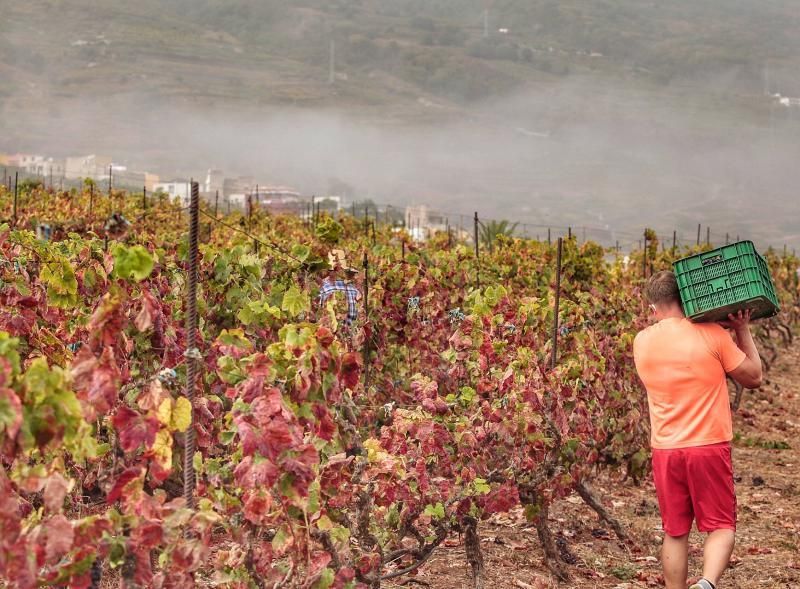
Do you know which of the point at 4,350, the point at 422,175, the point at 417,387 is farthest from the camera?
the point at 422,175

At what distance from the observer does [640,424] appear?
8.48 metres

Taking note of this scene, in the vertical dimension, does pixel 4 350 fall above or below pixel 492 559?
above

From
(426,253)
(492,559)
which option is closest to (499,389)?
(492,559)

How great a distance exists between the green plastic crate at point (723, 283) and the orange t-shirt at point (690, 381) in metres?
0.10

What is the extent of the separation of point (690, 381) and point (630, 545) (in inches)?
107

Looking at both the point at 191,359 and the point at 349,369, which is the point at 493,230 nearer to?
the point at 349,369

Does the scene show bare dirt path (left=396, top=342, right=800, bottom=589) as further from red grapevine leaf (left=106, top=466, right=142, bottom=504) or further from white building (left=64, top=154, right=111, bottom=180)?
white building (left=64, top=154, right=111, bottom=180)

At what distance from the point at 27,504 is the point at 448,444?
1.95 meters

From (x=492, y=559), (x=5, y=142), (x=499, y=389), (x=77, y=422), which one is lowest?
(x=492, y=559)

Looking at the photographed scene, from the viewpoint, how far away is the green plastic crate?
4.69m

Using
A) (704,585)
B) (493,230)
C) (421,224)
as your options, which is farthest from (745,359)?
(421,224)

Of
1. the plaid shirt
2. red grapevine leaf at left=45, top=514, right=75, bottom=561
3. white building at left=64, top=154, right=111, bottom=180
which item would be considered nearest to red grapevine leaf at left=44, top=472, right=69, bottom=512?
red grapevine leaf at left=45, top=514, right=75, bottom=561

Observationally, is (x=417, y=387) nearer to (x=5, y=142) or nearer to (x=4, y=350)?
(x=4, y=350)

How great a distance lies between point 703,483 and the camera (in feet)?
15.4
